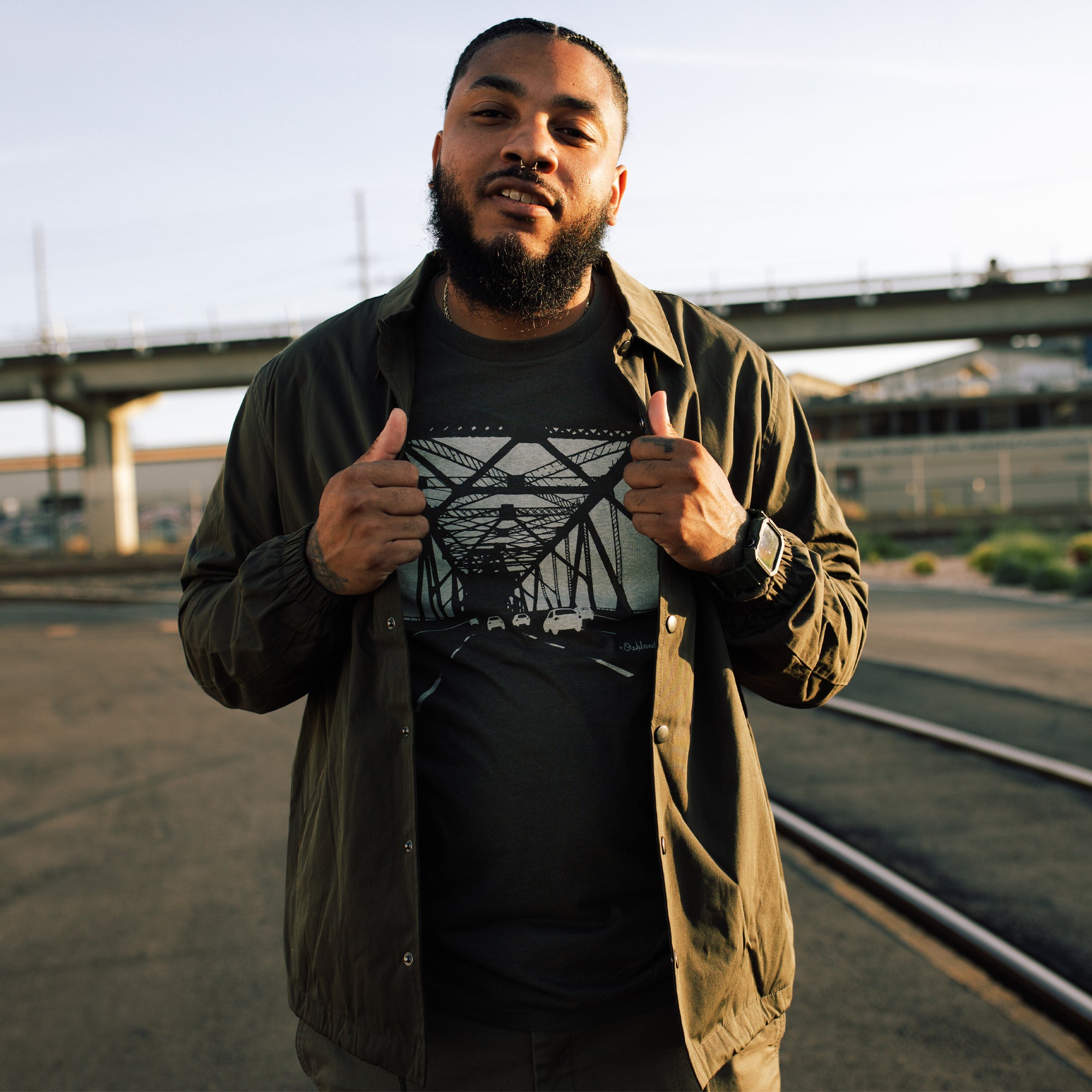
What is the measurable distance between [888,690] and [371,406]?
776 cm

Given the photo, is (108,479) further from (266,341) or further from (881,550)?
(881,550)

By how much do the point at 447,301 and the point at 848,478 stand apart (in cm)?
5337

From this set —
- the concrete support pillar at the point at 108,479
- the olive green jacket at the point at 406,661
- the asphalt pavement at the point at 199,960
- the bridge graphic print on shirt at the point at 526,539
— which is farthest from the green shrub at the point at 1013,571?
the concrete support pillar at the point at 108,479

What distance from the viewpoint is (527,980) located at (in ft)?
5.82

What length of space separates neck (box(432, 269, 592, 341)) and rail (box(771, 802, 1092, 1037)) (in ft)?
9.95

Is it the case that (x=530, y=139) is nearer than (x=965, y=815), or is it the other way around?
(x=530, y=139)

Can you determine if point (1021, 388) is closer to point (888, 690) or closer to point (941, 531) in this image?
point (941, 531)

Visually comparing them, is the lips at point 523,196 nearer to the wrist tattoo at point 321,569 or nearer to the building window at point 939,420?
the wrist tattoo at point 321,569

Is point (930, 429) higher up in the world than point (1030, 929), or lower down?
higher up

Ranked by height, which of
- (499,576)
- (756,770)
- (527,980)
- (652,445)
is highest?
(652,445)

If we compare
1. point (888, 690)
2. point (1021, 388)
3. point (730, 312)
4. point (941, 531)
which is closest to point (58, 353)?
point (730, 312)

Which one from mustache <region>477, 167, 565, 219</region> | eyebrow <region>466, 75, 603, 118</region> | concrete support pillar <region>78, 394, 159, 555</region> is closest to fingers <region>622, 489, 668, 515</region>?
mustache <region>477, 167, 565, 219</region>

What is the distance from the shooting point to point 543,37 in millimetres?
2086

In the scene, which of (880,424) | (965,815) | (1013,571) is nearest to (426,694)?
(965,815)
